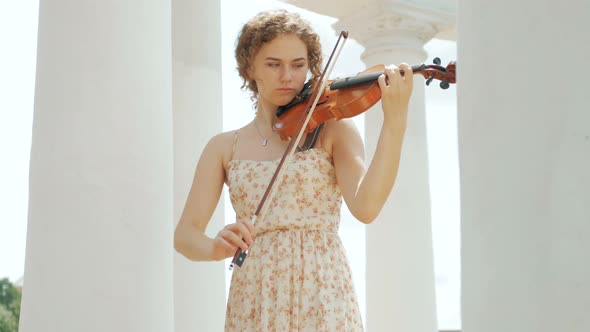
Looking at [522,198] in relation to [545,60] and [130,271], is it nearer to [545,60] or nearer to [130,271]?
[545,60]

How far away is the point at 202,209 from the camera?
14719mm

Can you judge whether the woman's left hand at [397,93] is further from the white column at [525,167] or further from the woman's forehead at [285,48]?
the white column at [525,167]

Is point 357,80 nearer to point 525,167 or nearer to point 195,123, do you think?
point 525,167

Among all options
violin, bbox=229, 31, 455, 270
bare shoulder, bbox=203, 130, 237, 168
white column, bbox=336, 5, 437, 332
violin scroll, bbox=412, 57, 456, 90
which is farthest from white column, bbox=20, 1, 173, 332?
white column, bbox=336, 5, 437, 332

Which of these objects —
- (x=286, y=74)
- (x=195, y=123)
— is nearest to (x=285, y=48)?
(x=286, y=74)

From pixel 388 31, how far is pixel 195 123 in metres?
11.1

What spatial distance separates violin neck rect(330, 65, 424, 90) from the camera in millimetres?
13883

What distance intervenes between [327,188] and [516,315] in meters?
7.40

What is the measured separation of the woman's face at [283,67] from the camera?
14.4m

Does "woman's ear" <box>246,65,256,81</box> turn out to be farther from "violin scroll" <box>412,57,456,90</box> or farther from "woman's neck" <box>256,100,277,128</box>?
"violin scroll" <box>412,57,456,90</box>

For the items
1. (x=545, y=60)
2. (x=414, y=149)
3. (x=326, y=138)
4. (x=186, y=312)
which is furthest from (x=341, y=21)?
(x=545, y=60)

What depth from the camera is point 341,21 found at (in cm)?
3238

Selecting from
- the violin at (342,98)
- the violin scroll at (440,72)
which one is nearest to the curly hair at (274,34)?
the violin at (342,98)

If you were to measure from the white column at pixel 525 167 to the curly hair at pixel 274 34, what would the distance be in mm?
7091
